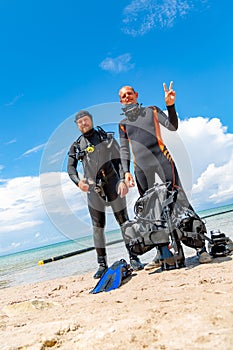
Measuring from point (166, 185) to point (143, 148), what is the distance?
0.58 meters

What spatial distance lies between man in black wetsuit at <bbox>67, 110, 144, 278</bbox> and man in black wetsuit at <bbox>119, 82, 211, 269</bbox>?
12.4 inches

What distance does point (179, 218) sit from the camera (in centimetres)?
335

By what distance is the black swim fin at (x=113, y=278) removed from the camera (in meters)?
3.15

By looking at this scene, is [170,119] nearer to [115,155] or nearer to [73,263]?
[115,155]

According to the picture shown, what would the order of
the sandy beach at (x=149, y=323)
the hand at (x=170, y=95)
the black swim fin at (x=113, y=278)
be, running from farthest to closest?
the hand at (x=170, y=95) < the black swim fin at (x=113, y=278) < the sandy beach at (x=149, y=323)

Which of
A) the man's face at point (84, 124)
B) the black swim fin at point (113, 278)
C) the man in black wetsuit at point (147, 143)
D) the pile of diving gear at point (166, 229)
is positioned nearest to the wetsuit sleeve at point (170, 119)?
the man in black wetsuit at point (147, 143)

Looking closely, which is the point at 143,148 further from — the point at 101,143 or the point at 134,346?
the point at 134,346

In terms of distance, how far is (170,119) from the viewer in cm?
382

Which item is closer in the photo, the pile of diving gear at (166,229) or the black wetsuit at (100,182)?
the pile of diving gear at (166,229)

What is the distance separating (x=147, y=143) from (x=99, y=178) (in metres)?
0.83

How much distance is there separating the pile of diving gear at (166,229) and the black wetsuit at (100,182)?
1.83 feet

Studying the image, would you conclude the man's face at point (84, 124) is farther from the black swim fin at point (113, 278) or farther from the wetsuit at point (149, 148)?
the black swim fin at point (113, 278)

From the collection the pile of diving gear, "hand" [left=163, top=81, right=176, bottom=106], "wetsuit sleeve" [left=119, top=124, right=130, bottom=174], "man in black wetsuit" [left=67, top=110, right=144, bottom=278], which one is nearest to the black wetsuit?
"man in black wetsuit" [left=67, top=110, right=144, bottom=278]

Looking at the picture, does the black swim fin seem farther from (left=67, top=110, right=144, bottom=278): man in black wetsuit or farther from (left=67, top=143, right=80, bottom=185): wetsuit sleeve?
(left=67, top=143, right=80, bottom=185): wetsuit sleeve
